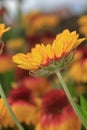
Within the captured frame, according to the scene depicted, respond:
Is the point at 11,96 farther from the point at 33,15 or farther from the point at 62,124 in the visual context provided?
the point at 33,15

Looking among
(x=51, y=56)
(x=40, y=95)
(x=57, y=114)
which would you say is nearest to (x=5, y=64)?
(x=40, y=95)

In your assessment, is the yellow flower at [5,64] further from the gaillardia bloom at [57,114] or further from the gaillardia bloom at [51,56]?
the gaillardia bloom at [51,56]

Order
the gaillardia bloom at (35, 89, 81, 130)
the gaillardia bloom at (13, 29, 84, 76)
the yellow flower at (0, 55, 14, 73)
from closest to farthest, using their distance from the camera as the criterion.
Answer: the gaillardia bloom at (13, 29, 84, 76), the gaillardia bloom at (35, 89, 81, 130), the yellow flower at (0, 55, 14, 73)

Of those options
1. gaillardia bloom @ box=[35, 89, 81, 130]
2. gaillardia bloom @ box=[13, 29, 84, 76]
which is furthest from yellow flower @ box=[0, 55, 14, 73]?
gaillardia bloom @ box=[13, 29, 84, 76]

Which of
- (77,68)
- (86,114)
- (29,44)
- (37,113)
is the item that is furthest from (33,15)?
(86,114)

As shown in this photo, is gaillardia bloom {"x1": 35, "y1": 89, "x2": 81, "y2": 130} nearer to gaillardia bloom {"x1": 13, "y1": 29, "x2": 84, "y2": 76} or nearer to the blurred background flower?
the blurred background flower

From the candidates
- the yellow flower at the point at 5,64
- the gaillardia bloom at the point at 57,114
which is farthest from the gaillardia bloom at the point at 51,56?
the yellow flower at the point at 5,64
